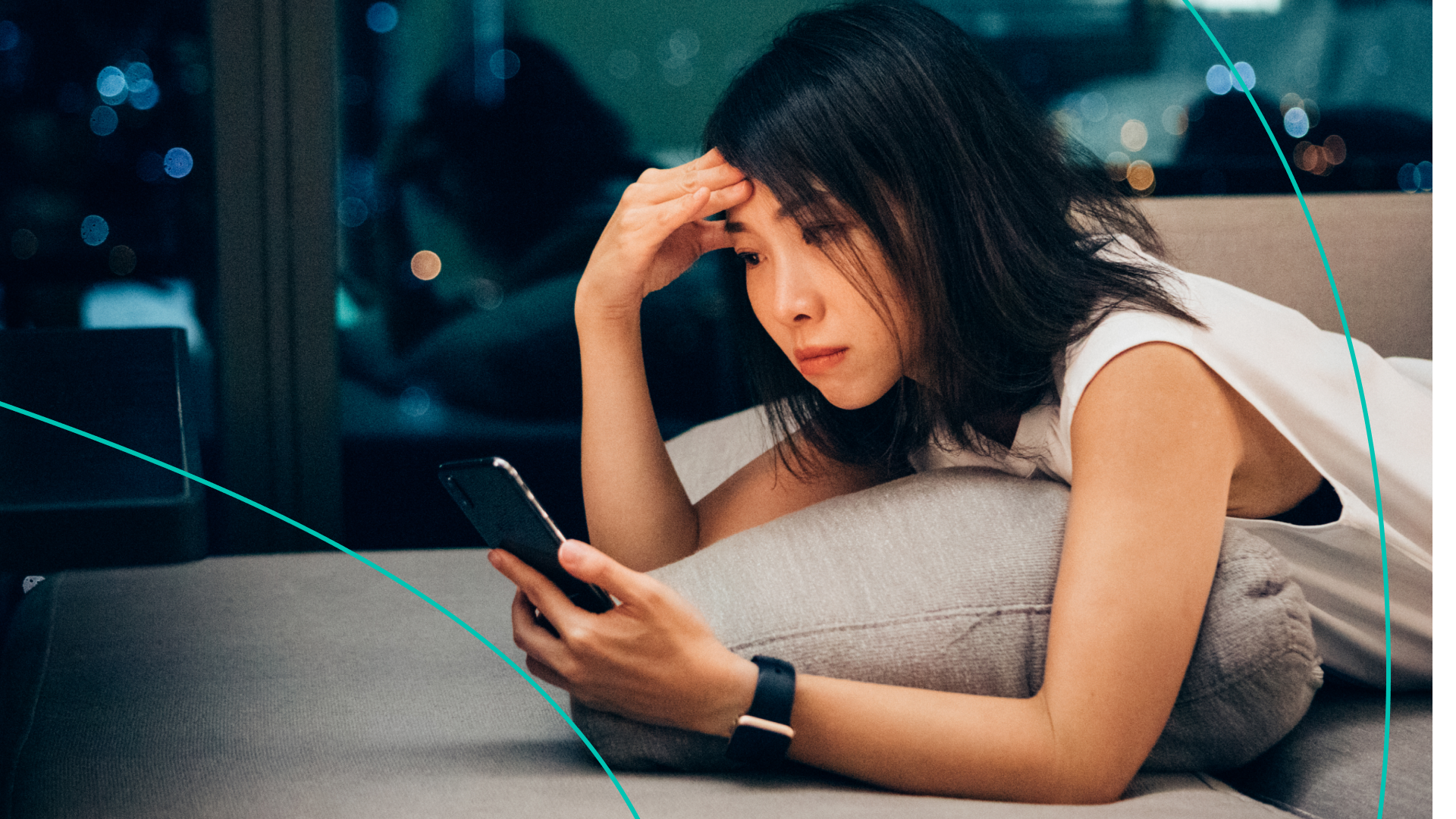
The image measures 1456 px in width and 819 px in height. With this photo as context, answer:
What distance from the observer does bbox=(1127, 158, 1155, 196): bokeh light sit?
1.33 metres

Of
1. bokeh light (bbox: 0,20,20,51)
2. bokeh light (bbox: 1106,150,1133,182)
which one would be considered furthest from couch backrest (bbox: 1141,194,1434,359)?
bokeh light (bbox: 0,20,20,51)

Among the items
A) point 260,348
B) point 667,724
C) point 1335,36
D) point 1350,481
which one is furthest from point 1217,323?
point 260,348

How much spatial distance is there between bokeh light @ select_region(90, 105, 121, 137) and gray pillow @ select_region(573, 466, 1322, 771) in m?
1.21

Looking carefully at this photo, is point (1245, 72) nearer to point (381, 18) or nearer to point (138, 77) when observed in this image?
point (381, 18)

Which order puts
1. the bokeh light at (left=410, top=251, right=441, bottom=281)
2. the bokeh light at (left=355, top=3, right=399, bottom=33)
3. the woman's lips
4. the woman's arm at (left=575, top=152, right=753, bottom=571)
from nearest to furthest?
the woman's lips, the woman's arm at (left=575, top=152, right=753, bottom=571), the bokeh light at (left=355, top=3, right=399, bottom=33), the bokeh light at (left=410, top=251, right=441, bottom=281)

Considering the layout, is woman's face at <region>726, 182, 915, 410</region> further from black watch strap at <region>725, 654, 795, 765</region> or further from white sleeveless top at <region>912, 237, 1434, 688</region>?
black watch strap at <region>725, 654, 795, 765</region>

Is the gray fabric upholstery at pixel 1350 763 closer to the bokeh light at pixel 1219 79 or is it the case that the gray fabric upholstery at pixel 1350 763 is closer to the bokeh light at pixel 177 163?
the bokeh light at pixel 1219 79

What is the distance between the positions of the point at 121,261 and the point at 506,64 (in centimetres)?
57

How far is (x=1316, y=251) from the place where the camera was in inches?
49.0

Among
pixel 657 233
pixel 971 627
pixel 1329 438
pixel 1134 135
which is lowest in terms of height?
pixel 971 627

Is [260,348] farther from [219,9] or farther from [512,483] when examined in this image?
[512,483]

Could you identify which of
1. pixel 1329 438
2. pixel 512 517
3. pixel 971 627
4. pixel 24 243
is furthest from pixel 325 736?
pixel 24 243

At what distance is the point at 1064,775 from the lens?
0.58 metres

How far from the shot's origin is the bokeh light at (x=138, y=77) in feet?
4.78
